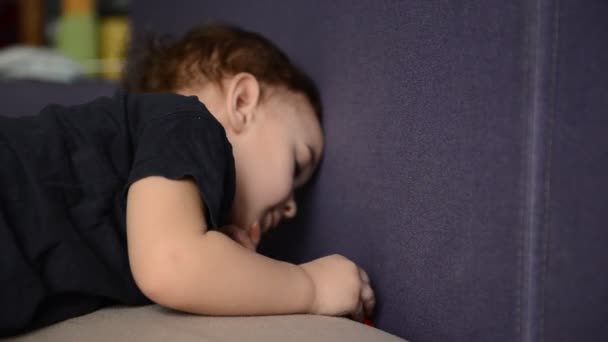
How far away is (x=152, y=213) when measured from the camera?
65 cm

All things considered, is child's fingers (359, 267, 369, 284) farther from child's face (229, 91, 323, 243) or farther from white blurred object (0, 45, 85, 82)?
white blurred object (0, 45, 85, 82)

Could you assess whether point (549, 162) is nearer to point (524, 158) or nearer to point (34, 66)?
point (524, 158)

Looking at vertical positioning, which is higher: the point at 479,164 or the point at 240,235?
the point at 479,164

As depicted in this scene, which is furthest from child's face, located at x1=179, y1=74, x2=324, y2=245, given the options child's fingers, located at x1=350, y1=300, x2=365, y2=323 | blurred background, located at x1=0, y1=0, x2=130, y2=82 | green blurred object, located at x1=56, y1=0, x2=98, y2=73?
green blurred object, located at x1=56, y1=0, x2=98, y2=73

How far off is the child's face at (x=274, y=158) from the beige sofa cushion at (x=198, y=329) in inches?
9.4

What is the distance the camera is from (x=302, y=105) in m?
0.99

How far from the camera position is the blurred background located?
311cm

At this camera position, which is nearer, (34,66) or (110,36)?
(34,66)

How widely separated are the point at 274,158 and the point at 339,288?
0.82 ft

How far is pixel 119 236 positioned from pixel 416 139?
350 mm

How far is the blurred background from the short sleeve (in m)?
1.86

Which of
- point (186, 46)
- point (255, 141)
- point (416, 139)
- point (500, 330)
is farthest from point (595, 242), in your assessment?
point (186, 46)

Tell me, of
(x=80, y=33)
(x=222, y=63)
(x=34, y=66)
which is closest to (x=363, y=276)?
(x=222, y=63)

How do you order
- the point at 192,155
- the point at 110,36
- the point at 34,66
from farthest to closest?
1. the point at 110,36
2. the point at 34,66
3. the point at 192,155
